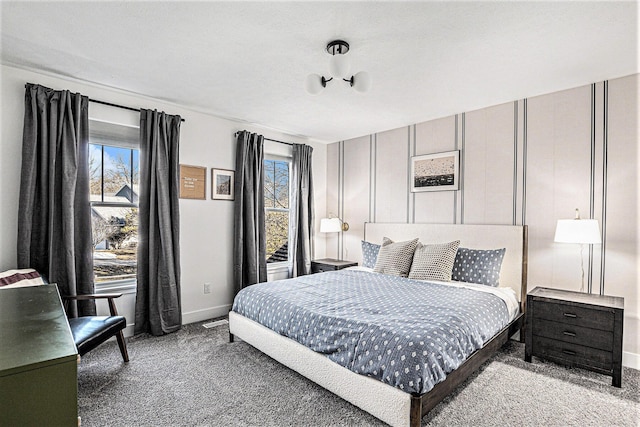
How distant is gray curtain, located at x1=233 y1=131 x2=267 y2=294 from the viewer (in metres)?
4.14

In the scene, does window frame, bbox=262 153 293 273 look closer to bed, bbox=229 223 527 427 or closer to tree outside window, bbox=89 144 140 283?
bed, bbox=229 223 527 427

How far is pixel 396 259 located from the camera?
3.75m

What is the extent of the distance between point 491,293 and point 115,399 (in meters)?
3.04

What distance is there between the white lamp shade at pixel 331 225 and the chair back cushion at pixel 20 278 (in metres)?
3.28

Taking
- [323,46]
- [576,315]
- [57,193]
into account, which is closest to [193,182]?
[57,193]

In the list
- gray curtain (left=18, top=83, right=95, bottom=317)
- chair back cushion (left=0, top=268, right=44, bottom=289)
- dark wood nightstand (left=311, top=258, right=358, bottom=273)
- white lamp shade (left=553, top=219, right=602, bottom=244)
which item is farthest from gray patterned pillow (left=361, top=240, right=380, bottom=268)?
chair back cushion (left=0, top=268, right=44, bottom=289)

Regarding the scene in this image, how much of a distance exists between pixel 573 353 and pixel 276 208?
143 inches

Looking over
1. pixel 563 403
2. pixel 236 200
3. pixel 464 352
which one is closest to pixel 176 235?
pixel 236 200

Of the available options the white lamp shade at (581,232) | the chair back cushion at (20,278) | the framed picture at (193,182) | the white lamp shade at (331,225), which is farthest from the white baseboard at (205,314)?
the white lamp shade at (581,232)

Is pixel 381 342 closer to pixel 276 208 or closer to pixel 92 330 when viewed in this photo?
pixel 92 330

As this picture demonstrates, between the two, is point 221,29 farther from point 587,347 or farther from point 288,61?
point 587,347

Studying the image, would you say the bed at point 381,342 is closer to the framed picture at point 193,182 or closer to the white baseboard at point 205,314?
the white baseboard at point 205,314

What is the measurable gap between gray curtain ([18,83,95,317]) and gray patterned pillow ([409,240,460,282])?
3144mm

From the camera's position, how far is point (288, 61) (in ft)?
8.58
